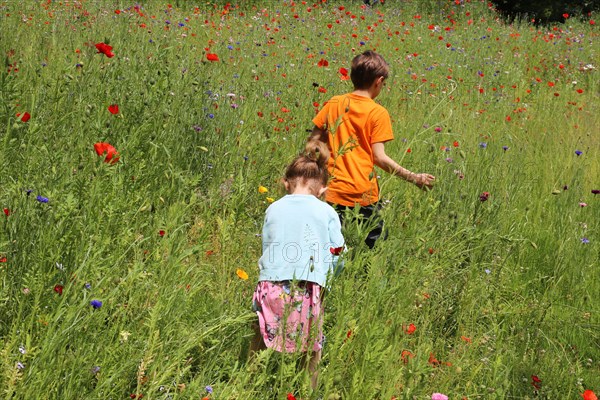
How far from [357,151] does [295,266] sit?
102cm

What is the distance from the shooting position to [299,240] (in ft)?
7.91

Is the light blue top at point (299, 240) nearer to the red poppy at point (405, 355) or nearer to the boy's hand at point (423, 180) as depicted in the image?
the red poppy at point (405, 355)

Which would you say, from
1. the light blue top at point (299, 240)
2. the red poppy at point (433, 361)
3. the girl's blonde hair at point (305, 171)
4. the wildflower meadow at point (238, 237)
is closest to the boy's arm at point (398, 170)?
the wildflower meadow at point (238, 237)

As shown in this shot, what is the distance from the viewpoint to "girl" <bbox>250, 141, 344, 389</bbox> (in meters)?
2.33

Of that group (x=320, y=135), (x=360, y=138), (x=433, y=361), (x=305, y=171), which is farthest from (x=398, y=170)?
(x=433, y=361)

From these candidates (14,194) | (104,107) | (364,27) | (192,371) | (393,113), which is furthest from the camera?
(364,27)

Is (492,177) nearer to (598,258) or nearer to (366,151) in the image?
(598,258)

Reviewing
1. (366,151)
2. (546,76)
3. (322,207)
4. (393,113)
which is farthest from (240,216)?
(546,76)

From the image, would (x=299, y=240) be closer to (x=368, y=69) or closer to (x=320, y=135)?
(x=320, y=135)

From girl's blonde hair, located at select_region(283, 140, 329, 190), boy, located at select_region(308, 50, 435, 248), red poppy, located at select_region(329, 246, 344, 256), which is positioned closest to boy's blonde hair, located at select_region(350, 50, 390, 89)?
boy, located at select_region(308, 50, 435, 248)

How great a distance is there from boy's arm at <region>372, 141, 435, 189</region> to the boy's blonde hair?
0.31 m

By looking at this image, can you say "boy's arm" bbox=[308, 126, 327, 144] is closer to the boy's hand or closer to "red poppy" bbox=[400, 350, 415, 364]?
the boy's hand

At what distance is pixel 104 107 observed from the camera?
3143mm

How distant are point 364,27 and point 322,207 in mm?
7572
